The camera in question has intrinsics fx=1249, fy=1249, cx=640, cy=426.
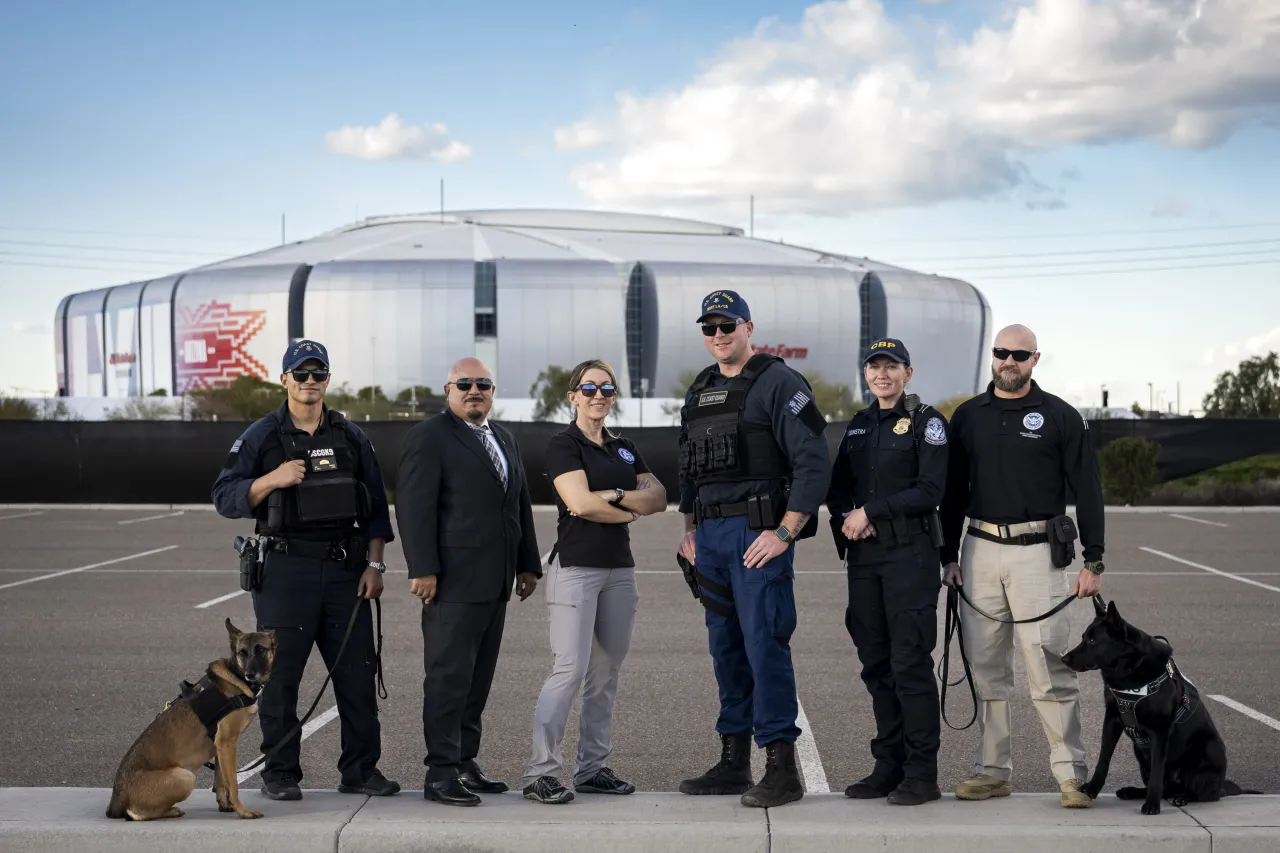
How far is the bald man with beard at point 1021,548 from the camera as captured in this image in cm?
531

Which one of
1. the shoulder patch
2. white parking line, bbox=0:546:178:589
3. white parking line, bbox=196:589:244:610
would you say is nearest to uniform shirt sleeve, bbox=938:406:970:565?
the shoulder patch

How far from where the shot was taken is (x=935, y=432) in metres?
5.41

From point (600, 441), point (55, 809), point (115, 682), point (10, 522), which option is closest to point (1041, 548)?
point (600, 441)

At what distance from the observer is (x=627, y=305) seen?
82.8 m

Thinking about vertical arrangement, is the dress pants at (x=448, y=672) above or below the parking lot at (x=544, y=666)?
above

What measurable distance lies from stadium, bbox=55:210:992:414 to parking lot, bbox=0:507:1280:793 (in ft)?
210

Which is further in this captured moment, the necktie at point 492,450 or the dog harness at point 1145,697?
the necktie at point 492,450

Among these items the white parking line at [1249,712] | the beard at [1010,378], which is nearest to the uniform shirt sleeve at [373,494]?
the beard at [1010,378]

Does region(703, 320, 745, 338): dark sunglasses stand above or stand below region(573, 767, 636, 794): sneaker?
above

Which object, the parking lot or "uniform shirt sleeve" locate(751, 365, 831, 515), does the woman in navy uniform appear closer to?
"uniform shirt sleeve" locate(751, 365, 831, 515)

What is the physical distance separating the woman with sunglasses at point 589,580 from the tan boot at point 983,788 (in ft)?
4.67

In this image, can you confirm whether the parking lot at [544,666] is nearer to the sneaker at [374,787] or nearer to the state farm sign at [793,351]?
the sneaker at [374,787]

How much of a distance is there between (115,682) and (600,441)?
4.70 meters

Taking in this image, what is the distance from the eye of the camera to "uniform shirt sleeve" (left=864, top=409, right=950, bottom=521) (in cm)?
529
